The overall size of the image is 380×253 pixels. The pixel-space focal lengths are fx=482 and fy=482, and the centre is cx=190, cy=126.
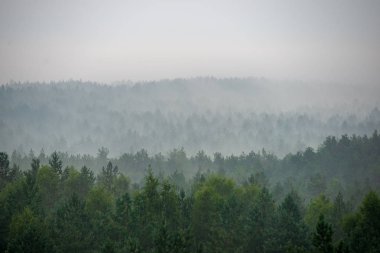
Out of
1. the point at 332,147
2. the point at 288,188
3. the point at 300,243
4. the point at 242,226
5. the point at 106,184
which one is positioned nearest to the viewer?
the point at 300,243

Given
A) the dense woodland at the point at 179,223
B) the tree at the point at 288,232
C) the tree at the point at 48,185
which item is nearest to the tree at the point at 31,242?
the dense woodland at the point at 179,223

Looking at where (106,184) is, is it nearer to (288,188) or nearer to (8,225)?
(8,225)

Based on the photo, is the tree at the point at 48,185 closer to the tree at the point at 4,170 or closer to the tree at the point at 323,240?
the tree at the point at 4,170

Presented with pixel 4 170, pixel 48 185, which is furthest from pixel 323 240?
pixel 4 170

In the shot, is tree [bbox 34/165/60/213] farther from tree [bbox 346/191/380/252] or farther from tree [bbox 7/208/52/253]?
tree [bbox 346/191/380/252]

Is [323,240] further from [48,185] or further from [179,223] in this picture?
[48,185]

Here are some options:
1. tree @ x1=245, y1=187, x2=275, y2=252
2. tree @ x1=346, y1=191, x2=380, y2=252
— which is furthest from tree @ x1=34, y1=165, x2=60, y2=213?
tree @ x1=346, y1=191, x2=380, y2=252

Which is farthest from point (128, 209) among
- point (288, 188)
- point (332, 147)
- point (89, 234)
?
point (332, 147)

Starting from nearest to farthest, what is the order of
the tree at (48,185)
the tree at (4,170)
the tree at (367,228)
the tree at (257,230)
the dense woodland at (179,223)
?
1. the tree at (367,228)
2. the dense woodland at (179,223)
3. the tree at (257,230)
4. the tree at (48,185)
5. the tree at (4,170)

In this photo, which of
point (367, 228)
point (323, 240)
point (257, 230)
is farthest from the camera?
point (257, 230)

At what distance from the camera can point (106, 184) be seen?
7181 cm

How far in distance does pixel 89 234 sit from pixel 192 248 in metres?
9.40

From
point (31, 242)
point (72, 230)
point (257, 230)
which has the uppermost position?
point (31, 242)

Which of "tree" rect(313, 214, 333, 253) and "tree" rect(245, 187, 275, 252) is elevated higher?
"tree" rect(313, 214, 333, 253)
